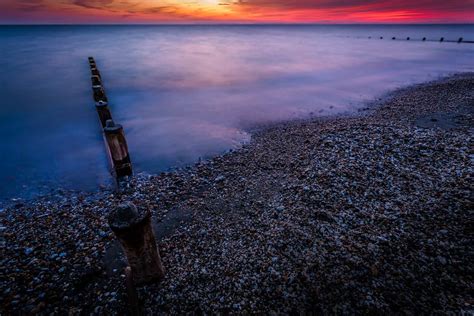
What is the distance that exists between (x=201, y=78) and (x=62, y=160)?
572 inches

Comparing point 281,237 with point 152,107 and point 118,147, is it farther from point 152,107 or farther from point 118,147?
point 152,107

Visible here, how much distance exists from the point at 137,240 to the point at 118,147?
11.9 feet

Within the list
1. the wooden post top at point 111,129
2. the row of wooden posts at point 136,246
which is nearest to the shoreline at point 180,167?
the wooden post top at point 111,129

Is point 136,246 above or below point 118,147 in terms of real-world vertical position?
below

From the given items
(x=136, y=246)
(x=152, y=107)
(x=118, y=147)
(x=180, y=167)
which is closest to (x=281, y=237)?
(x=136, y=246)

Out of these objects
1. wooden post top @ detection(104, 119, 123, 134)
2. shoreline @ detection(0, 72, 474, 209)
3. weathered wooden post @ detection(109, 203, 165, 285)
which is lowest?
shoreline @ detection(0, 72, 474, 209)

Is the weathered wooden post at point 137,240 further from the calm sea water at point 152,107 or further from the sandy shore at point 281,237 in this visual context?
the calm sea water at point 152,107

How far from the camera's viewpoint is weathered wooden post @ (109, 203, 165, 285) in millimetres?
2812

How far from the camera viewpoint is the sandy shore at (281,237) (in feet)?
10.3

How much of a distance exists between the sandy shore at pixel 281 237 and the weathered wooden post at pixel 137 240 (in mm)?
238

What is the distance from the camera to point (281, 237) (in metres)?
3.99

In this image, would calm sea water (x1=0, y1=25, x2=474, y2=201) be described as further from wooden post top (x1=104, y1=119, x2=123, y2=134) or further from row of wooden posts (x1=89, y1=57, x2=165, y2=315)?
row of wooden posts (x1=89, y1=57, x2=165, y2=315)

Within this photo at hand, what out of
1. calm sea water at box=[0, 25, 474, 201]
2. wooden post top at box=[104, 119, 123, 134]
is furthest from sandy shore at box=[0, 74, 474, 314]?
calm sea water at box=[0, 25, 474, 201]

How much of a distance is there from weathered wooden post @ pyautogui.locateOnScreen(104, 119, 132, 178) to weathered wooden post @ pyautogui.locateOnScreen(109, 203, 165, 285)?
348 cm
